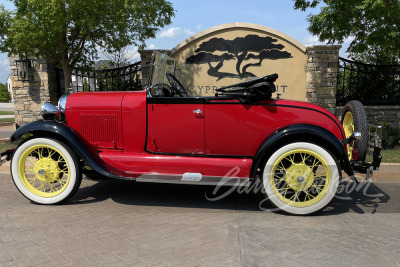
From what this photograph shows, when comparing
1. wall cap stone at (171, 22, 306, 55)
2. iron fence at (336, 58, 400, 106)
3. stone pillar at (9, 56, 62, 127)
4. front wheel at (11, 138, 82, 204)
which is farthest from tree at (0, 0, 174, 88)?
iron fence at (336, 58, 400, 106)

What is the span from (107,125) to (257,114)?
1818 mm

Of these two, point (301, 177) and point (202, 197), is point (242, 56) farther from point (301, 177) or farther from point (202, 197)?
point (301, 177)

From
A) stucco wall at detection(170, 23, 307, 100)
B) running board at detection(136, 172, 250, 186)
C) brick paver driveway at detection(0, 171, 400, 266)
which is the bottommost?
brick paver driveway at detection(0, 171, 400, 266)

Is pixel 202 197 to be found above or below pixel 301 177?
below

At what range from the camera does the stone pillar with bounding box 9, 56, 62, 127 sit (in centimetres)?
874

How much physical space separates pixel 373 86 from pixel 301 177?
6453mm

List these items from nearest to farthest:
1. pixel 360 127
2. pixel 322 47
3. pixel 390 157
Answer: pixel 360 127 → pixel 390 157 → pixel 322 47

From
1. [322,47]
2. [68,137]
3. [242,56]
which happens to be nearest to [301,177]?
[68,137]

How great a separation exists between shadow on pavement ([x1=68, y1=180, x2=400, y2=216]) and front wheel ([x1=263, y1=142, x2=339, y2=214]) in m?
0.25

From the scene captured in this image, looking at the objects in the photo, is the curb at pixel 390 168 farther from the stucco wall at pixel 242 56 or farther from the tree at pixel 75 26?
the tree at pixel 75 26

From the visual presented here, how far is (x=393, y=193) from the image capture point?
4473 millimetres

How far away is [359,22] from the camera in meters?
7.55

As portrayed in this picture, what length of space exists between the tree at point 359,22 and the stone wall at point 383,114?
1478 mm

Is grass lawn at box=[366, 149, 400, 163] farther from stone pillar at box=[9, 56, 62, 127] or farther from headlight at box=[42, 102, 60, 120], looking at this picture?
stone pillar at box=[9, 56, 62, 127]
